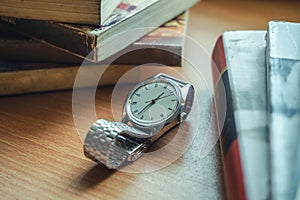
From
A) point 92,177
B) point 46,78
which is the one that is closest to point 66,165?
point 92,177

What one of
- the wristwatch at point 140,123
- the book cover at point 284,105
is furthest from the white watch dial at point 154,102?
the book cover at point 284,105

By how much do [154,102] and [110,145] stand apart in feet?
0.30

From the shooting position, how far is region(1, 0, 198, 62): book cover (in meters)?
A: 0.58

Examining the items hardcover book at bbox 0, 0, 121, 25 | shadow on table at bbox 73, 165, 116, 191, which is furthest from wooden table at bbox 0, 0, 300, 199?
hardcover book at bbox 0, 0, 121, 25

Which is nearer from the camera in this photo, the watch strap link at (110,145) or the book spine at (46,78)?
the watch strap link at (110,145)

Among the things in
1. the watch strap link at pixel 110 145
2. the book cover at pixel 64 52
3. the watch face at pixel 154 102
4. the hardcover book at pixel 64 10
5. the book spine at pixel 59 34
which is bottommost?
the watch strap link at pixel 110 145

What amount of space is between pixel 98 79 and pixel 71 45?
71 millimetres

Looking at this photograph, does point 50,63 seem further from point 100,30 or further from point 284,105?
point 284,105

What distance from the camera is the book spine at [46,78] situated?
2.03 ft

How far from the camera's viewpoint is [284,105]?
1.59ft

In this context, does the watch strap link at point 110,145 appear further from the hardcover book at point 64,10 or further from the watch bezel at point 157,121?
the hardcover book at point 64,10

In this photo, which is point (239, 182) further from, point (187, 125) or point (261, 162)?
point (187, 125)

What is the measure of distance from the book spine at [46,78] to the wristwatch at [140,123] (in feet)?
0.26

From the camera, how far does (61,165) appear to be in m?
0.53
